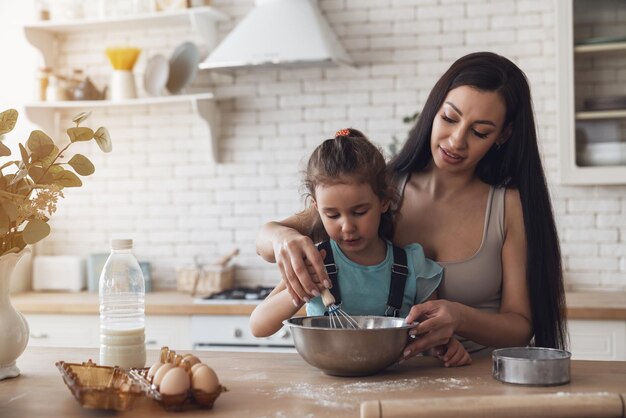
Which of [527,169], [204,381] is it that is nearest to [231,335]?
[527,169]

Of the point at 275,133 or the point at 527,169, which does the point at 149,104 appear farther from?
the point at 527,169

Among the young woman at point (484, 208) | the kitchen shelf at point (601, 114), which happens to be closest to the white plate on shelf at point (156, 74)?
the kitchen shelf at point (601, 114)

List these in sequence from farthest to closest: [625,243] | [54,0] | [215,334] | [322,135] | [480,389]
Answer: [54,0] → [322,135] → [625,243] → [215,334] → [480,389]

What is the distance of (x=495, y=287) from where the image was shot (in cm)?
226

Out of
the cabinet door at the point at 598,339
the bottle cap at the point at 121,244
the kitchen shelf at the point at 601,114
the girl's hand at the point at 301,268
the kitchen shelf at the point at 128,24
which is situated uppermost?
the kitchen shelf at the point at 128,24

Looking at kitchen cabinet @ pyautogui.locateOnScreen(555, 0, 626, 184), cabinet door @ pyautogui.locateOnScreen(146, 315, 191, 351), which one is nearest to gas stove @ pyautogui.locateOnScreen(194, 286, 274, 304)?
cabinet door @ pyautogui.locateOnScreen(146, 315, 191, 351)

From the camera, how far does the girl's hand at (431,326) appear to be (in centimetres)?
183

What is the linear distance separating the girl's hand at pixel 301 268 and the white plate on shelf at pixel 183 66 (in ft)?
8.62

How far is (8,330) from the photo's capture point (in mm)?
1846

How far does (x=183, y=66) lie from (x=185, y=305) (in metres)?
1.33

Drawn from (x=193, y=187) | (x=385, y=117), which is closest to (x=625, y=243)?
(x=385, y=117)

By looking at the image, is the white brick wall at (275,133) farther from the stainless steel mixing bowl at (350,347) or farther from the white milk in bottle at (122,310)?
the stainless steel mixing bowl at (350,347)

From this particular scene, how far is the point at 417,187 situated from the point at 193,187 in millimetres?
2281

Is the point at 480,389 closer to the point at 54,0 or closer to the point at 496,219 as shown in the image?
the point at 496,219
